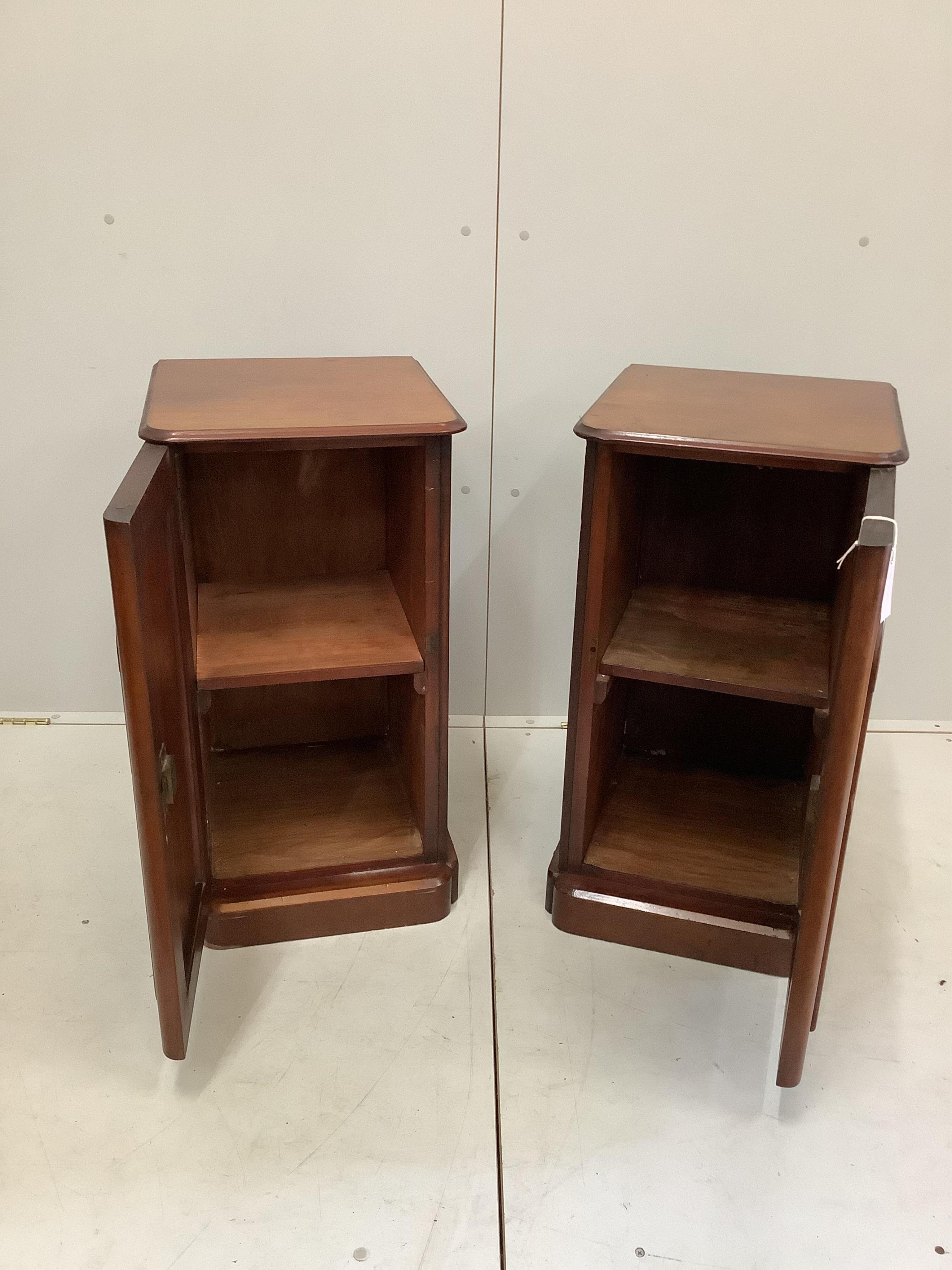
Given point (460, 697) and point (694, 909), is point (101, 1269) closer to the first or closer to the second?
point (694, 909)

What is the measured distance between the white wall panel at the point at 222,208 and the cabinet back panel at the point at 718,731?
0.49 meters

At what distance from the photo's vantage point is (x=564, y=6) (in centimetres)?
156

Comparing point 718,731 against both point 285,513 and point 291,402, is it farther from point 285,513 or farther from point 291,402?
point 291,402

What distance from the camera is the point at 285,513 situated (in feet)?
5.28

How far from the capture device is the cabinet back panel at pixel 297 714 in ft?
Answer: 5.72

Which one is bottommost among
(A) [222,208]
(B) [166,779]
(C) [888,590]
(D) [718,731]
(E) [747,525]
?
(D) [718,731]

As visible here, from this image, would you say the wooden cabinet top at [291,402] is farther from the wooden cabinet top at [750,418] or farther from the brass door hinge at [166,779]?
the brass door hinge at [166,779]

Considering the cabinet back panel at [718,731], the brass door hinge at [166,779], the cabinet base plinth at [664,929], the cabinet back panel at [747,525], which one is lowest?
the cabinet base plinth at [664,929]

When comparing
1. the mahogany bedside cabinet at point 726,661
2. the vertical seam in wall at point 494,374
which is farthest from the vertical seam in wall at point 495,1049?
the vertical seam in wall at point 494,374

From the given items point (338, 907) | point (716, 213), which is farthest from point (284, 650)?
point (716, 213)

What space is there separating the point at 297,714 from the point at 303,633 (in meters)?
0.37

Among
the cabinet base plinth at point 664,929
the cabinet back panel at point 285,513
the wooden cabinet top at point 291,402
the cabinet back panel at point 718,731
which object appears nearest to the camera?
the wooden cabinet top at point 291,402

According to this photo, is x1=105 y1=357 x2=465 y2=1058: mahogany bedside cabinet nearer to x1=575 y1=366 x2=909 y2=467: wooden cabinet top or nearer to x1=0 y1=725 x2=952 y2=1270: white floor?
x1=0 y1=725 x2=952 y2=1270: white floor

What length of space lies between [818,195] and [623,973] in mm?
1274
